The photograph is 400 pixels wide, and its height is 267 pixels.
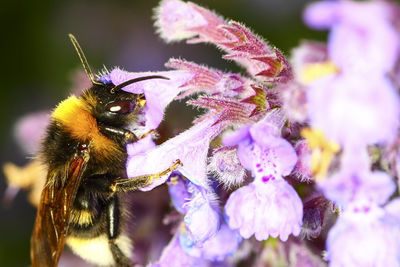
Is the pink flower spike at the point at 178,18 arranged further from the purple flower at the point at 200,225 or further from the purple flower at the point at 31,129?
the purple flower at the point at 31,129

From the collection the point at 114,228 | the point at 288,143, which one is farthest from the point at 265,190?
the point at 114,228

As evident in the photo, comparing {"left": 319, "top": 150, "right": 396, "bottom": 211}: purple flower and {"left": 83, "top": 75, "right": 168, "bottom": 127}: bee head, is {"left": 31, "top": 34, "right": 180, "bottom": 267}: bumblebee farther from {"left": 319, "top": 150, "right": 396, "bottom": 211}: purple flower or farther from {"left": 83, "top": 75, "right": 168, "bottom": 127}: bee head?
{"left": 319, "top": 150, "right": 396, "bottom": 211}: purple flower

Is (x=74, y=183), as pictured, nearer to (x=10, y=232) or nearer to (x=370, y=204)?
(x=370, y=204)

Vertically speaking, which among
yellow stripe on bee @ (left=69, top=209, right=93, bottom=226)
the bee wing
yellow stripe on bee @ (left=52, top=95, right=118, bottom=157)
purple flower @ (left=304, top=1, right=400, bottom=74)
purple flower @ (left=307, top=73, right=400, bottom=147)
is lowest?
yellow stripe on bee @ (left=69, top=209, right=93, bottom=226)

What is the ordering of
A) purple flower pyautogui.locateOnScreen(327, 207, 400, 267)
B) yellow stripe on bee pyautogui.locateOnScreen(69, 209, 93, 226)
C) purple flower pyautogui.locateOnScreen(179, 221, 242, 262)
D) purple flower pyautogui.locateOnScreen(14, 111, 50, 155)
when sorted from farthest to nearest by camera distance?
1. purple flower pyautogui.locateOnScreen(14, 111, 50, 155)
2. yellow stripe on bee pyautogui.locateOnScreen(69, 209, 93, 226)
3. purple flower pyautogui.locateOnScreen(179, 221, 242, 262)
4. purple flower pyautogui.locateOnScreen(327, 207, 400, 267)

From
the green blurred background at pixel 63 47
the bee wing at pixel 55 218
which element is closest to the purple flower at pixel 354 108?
the bee wing at pixel 55 218

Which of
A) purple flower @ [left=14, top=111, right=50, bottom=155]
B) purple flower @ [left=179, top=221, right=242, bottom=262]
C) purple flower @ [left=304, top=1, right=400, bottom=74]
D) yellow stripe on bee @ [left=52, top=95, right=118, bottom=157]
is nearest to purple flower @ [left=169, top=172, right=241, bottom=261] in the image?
purple flower @ [left=179, top=221, right=242, bottom=262]

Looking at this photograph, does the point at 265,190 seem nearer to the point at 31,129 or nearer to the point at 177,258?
the point at 177,258
